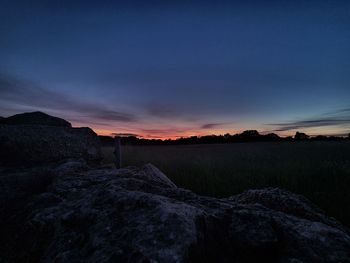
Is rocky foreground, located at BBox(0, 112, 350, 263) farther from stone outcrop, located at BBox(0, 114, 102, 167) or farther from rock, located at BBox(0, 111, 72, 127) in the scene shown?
rock, located at BBox(0, 111, 72, 127)

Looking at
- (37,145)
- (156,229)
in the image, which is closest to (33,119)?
(37,145)

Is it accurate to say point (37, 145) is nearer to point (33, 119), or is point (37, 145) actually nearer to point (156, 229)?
point (33, 119)

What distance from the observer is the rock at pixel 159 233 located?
1.52m

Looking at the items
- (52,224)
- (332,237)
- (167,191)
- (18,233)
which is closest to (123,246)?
(52,224)

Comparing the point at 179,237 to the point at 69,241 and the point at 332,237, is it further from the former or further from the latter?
the point at 332,237

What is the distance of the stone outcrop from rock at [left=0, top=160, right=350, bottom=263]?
343 cm

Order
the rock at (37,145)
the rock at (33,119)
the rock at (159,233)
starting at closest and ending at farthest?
1. the rock at (159,233)
2. the rock at (37,145)
3. the rock at (33,119)

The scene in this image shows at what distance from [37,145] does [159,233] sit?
5113 millimetres

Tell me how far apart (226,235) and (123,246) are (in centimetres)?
78

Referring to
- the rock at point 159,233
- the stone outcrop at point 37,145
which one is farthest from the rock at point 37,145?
the rock at point 159,233

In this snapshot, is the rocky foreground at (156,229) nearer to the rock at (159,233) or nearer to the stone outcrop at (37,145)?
the rock at (159,233)

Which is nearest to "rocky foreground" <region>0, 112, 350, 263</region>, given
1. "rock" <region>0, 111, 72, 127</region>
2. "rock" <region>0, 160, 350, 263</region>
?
"rock" <region>0, 160, 350, 263</region>

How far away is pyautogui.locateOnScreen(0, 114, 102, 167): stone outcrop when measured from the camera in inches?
212

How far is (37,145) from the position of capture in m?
5.55
